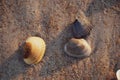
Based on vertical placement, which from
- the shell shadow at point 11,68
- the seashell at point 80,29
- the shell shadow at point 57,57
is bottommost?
the shell shadow at point 11,68

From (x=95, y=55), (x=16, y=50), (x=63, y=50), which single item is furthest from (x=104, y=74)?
(x=16, y=50)

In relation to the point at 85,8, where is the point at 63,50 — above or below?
below

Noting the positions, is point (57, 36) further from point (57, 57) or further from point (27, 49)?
point (27, 49)

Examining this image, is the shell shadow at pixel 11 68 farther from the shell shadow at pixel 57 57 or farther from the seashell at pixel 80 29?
the seashell at pixel 80 29

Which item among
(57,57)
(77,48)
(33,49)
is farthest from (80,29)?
(33,49)

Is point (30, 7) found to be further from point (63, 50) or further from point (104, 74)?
point (104, 74)

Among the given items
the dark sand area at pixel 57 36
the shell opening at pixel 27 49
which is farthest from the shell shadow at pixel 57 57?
the shell opening at pixel 27 49

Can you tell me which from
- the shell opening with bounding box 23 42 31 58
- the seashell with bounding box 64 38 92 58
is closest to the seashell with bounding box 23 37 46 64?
the shell opening with bounding box 23 42 31 58
